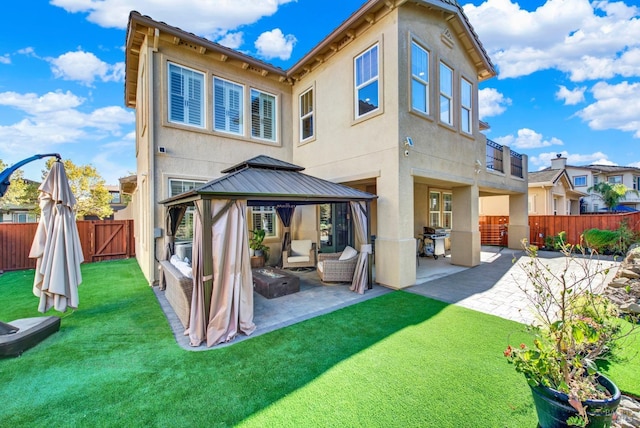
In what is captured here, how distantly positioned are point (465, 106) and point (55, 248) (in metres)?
12.3

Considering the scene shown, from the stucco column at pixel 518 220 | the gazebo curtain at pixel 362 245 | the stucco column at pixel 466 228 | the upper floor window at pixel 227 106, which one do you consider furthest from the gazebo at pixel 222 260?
the stucco column at pixel 518 220

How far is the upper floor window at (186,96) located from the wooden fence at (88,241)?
25.3ft

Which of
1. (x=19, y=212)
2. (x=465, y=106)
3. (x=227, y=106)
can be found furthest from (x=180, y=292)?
(x=19, y=212)

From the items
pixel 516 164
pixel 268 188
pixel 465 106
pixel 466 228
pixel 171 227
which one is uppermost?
pixel 465 106

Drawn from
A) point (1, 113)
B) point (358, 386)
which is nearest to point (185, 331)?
point (358, 386)

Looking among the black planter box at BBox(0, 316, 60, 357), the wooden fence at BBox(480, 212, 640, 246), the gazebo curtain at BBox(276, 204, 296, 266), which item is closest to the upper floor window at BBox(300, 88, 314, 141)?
the gazebo curtain at BBox(276, 204, 296, 266)

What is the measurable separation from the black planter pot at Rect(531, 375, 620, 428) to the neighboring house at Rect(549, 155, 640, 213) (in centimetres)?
3511

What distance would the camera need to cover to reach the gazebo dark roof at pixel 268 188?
4.72m

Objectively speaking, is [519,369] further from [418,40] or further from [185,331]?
[418,40]

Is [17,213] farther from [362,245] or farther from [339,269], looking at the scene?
[362,245]

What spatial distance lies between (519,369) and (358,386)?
1.74 metres

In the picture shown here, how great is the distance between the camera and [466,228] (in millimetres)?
9844

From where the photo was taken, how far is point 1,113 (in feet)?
48.3

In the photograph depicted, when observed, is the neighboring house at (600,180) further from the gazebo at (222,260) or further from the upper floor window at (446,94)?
the gazebo at (222,260)
